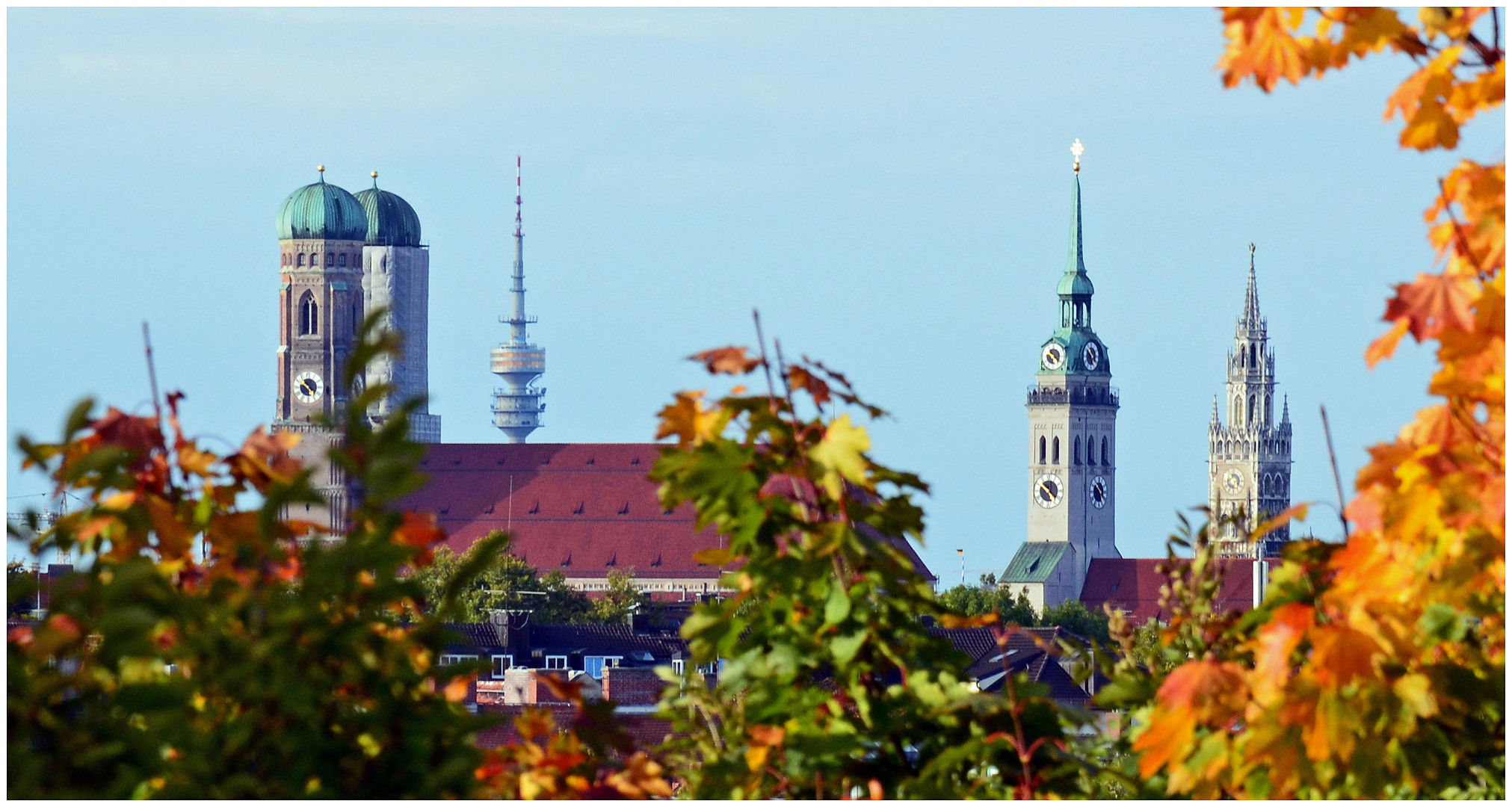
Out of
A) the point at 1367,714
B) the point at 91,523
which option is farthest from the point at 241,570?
the point at 1367,714

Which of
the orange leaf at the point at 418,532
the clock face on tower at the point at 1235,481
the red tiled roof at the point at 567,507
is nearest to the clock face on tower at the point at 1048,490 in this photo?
the clock face on tower at the point at 1235,481

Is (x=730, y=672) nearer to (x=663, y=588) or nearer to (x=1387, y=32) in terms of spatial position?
(x=1387, y=32)

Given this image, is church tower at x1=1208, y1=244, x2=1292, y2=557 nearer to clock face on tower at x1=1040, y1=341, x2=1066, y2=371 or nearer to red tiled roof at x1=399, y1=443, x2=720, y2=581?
clock face on tower at x1=1040, y1=341, x2=1066, y2=371

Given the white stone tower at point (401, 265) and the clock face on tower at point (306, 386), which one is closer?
the clock face on tower at point (306, 386)

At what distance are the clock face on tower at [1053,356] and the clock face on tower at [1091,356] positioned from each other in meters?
1.31

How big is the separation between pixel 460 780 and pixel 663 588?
482 feet

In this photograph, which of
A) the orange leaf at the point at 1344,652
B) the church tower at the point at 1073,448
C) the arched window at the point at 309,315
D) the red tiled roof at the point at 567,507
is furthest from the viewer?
the church tower at the point at 1073,448

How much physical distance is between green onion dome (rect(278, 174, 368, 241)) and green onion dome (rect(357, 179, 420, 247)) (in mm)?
11296

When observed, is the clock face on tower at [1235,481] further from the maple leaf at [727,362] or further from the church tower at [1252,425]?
the maple leaf at [727,362]

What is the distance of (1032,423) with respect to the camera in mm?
175000

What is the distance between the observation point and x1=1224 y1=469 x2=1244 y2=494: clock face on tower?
574 feet

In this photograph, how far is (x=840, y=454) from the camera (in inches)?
183

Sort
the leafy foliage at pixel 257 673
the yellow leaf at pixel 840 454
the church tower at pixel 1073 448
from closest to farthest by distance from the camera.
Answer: the leafy foliage at pixel 257 673 → the yellow leaf at pixel 840 454 → the church tower at pixel 1073 448

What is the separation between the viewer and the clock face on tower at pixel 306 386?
15950 centimetres
